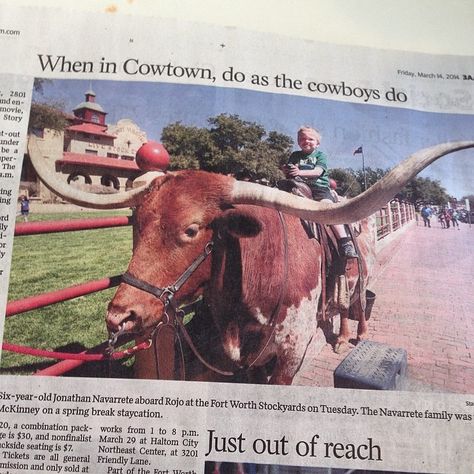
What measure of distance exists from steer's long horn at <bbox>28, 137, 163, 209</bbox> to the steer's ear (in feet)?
0.62

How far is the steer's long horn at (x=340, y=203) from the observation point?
870mm

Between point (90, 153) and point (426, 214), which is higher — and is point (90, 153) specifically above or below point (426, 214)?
above

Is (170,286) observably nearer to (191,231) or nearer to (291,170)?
(191,231)

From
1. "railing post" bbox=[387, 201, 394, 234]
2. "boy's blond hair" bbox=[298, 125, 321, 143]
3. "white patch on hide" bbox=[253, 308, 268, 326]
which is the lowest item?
"white patch on hide" bbox=[253, 308, 268, 326]

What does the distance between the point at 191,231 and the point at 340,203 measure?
322 millimetres

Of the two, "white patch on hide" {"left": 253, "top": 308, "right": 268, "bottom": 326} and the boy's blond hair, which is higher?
the boy's blond hair

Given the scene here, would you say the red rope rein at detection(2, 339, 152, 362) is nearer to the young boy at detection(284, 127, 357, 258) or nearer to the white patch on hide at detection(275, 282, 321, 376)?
the white patch on hide at detection(275, 282, 321, 376)

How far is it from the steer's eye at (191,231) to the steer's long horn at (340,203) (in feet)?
0.35

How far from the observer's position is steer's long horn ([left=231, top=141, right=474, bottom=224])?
2.85 ft

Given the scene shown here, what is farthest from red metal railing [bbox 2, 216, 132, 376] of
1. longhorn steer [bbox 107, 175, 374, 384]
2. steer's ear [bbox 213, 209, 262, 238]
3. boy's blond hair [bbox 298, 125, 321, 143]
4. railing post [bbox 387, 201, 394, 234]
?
railing post [bbox 387, 201, 394, 234]

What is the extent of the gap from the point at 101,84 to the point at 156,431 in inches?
34.9

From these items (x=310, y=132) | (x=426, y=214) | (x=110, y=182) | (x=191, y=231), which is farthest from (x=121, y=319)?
(x=426, y=214)

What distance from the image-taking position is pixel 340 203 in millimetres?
888

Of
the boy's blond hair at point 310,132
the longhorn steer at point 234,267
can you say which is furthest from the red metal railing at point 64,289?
the boy's blond hair at point 310,132
